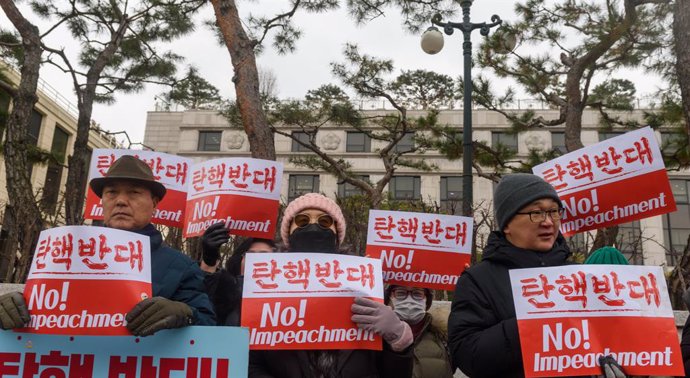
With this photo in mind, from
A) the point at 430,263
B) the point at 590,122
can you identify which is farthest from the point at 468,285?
the point at 590,122

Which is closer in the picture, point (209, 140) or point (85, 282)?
point (85, 282)

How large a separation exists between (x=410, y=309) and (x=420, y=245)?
22.4 inches

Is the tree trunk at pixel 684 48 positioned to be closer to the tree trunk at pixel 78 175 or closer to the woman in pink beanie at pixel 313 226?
the woman in pink beanie at pixel 313 226

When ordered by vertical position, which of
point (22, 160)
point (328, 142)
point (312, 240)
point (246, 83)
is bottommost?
point (312, 240)

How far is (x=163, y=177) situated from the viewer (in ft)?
13.2

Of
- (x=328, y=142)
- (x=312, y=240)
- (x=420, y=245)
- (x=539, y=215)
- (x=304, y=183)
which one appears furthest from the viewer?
(x=328, y=142)

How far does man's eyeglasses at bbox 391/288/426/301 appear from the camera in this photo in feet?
10.8

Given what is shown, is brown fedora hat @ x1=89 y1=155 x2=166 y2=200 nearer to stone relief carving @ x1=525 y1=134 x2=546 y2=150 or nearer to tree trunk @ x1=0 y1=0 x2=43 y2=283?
tree trunk @ x1=0 y1=0 x2=43 y2=283

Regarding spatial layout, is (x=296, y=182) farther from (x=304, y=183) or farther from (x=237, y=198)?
(x=237, y=198)

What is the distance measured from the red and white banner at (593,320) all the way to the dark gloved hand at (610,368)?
1.2 inches

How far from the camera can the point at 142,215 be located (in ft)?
8.18

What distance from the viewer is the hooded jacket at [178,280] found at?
2258 mm

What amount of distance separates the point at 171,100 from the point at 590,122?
102ft

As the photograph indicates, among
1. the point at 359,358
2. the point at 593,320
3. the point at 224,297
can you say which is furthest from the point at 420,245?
the point at 593,320
